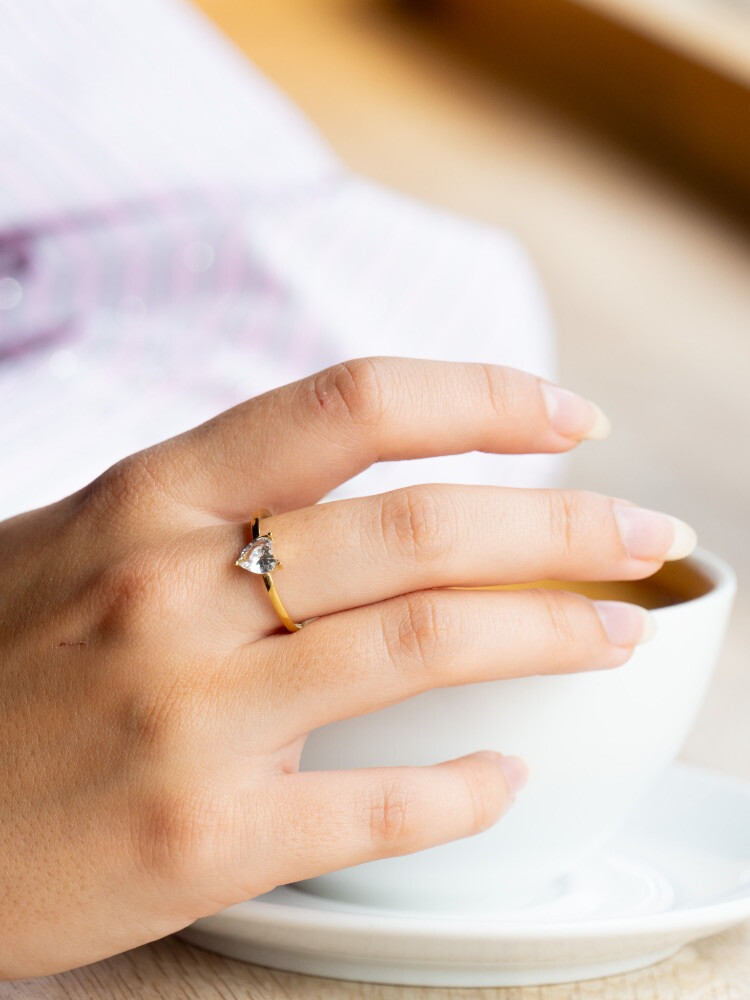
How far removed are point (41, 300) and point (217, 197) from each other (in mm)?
139

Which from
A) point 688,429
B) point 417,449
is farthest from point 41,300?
point 688,429

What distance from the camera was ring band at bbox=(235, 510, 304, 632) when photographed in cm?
31

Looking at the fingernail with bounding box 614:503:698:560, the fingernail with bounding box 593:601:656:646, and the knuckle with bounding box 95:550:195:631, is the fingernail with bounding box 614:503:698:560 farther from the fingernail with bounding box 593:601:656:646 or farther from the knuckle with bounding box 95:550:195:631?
the knuckle with bounding box 95:550:195:631

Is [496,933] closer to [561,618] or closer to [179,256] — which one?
[561,618]

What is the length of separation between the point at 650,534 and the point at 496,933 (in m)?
0.13

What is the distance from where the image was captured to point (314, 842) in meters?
0.31

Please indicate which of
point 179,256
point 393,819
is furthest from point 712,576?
point 179,256

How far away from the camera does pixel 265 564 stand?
31cm

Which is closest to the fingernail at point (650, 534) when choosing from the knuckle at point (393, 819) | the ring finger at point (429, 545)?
the ring finger at point (429, 545)

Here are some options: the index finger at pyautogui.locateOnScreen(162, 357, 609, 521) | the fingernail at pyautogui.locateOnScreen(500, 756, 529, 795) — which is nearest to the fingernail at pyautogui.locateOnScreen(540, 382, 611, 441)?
the index finger at pyautogui.locateOnScreen(162, 357, 609, 521)

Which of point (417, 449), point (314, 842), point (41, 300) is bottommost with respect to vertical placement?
point (314, 842)

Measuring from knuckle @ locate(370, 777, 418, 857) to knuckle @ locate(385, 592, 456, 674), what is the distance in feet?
0.12

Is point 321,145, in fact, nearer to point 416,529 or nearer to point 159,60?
point 159,60

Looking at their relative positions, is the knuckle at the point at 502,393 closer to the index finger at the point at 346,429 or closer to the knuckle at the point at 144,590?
the index finger at the point at 346,429
